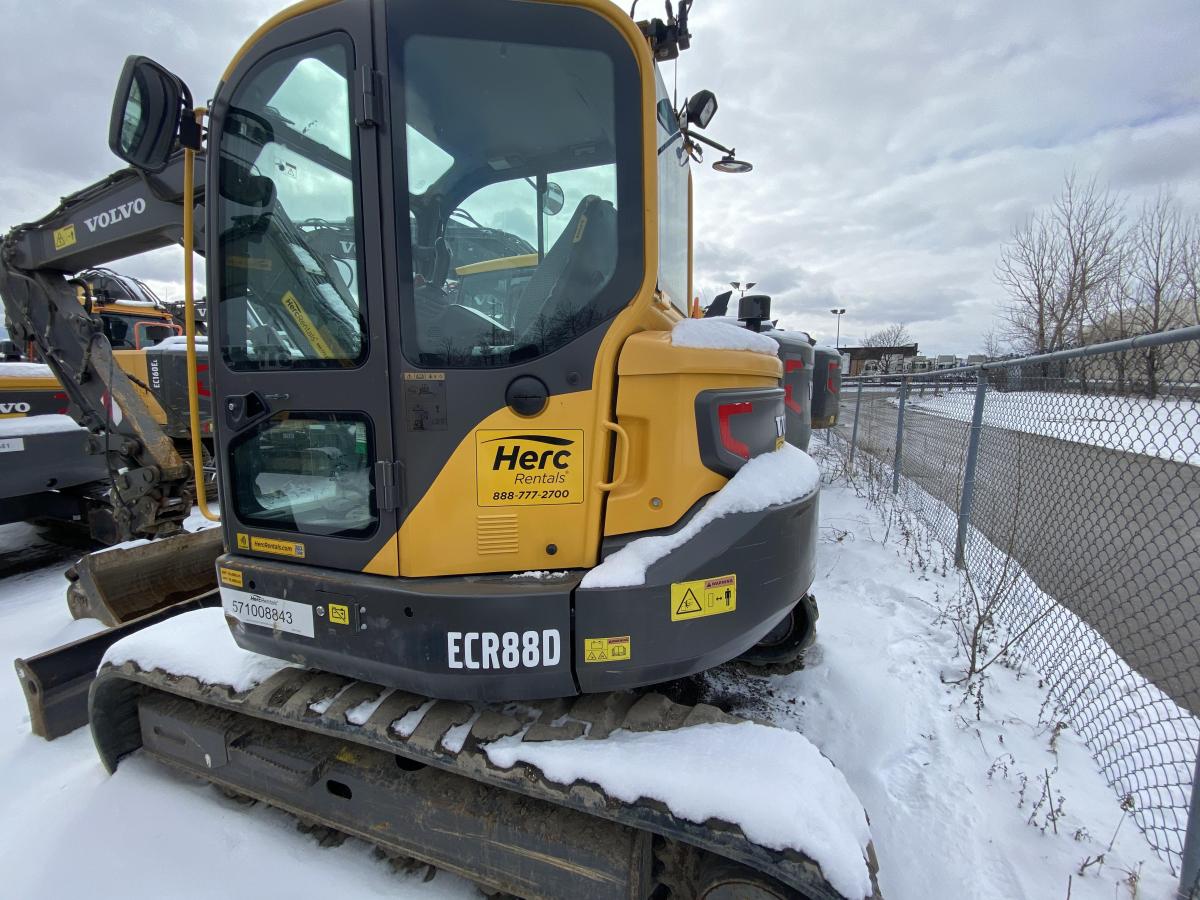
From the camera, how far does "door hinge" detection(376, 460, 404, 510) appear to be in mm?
1953

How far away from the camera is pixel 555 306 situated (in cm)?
195

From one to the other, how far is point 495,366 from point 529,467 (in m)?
0.35

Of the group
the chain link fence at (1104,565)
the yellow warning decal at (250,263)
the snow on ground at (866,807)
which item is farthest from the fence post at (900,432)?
A: the yellow warning decal at (250,263)

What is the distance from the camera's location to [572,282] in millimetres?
1962

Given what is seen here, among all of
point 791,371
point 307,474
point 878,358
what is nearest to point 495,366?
point 307,474

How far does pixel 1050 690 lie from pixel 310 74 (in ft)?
14.2

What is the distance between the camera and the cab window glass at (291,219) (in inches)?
77.9

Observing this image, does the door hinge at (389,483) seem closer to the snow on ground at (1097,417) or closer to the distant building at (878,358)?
the snow on ground at (1097,417)

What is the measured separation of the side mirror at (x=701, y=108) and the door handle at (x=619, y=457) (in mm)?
1481

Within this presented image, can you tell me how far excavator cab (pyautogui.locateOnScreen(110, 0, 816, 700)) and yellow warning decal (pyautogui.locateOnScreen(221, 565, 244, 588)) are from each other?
0.88 ft

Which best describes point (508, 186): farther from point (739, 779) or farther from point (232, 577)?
point (739, 779)

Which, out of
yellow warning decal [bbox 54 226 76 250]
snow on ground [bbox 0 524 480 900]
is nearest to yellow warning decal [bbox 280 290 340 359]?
snow on ground [bbox 0 524 480 900]

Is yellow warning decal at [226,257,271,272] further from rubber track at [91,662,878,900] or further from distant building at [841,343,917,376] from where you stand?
distant building at [841,343,917,376]

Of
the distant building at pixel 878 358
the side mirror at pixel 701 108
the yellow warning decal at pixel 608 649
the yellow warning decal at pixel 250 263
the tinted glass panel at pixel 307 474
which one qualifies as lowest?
the yellow warning decal at pixel 608 649
